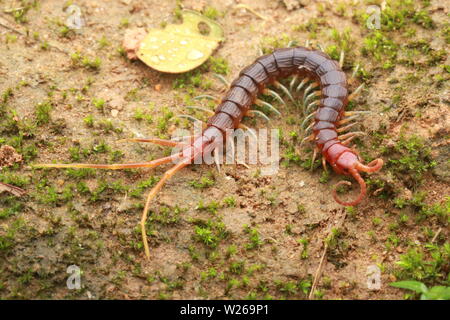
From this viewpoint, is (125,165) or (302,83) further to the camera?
(302,83)

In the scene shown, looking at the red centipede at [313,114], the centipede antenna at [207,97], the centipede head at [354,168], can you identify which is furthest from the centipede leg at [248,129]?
the centipede head at [354,168]

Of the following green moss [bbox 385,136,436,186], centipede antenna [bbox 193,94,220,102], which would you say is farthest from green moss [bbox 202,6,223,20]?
green moss [bbox 385,136,436,186]

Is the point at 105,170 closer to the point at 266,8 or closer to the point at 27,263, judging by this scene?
the point at 27,263

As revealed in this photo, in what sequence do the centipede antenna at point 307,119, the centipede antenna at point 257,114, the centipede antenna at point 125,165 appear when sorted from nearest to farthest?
the centipede antenna at point 125,165 < the centipede antenna at point 307,119 < the centipede antenna at point 257,114

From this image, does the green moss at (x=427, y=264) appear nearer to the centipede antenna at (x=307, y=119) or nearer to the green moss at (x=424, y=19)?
the centipede antenna at (x=307, y=119)

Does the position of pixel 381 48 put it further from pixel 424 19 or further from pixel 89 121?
pixel 89 121

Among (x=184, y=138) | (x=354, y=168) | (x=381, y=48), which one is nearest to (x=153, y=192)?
(x=184, y=138)

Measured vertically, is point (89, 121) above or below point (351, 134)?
below
